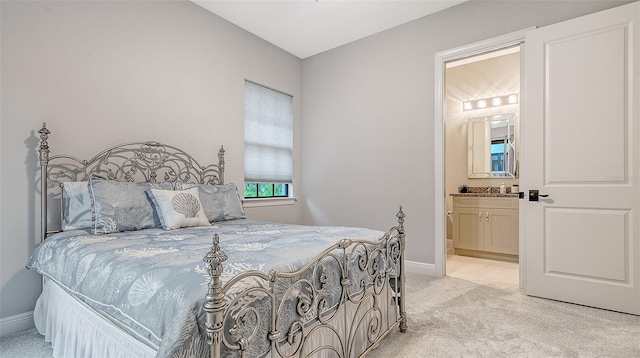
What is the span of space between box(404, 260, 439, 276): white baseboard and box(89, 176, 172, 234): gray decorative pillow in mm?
2670

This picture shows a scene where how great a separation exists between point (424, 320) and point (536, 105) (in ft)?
6.96

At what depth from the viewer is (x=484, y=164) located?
4.64m

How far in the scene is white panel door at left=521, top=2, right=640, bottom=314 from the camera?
7.77ft

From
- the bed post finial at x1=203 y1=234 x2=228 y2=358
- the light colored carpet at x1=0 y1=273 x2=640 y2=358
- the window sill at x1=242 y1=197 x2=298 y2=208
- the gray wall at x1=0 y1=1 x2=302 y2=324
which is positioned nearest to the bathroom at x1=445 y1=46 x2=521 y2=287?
the light colored carpet at x1=0 y1=273 x2=640 y2=358

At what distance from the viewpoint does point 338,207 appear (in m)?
4.23

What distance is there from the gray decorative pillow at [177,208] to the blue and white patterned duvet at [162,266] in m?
0.15

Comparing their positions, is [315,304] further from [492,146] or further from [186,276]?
[492,146]

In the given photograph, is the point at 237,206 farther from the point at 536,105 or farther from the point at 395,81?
the point at 536,105

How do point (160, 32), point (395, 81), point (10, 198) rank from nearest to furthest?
point (10, 198) < point (160, 32) < point (395, 81)

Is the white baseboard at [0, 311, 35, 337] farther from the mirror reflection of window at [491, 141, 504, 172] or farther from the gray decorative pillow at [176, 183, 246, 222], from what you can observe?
the mirror reflection of window at [491, 141, 504, 172]

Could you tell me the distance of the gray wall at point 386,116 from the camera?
319 cm

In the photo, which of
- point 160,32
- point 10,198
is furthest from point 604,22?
point 10,198

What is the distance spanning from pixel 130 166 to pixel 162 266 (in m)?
1.84

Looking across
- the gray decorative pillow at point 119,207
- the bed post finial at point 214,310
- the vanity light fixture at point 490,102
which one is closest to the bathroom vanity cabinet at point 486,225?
the vanity light fixture at point 490,102
